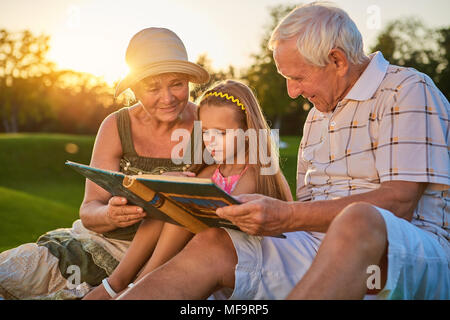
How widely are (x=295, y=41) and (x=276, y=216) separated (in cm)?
96

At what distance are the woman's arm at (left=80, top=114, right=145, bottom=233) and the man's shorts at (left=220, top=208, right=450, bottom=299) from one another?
606 millimetres

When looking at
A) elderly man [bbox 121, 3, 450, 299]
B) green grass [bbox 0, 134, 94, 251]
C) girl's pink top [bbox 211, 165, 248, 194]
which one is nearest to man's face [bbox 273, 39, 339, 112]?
elderly man [bbox 121, 3, 450, 299]

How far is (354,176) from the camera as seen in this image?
247 cm

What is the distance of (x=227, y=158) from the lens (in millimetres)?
3037

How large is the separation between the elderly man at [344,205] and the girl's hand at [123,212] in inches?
17.1

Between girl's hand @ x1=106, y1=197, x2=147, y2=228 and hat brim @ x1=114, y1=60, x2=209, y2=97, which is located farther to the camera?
hat brim @ x1=114, y1=60, x2=209, y2=97

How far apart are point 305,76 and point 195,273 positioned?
1.13 meters

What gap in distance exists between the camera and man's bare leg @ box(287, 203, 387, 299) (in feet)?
5.46

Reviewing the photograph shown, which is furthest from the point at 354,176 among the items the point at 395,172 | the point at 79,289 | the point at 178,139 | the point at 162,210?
the point at 79,289

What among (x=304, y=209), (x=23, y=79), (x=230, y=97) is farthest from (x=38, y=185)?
(x=23, y=79)

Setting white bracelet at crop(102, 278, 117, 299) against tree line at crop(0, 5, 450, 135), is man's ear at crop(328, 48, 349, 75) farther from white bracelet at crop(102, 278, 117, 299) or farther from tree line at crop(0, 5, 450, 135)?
tree line at crop(0, 5, 450, 135)

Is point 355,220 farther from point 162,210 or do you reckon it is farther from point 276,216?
point 162,210

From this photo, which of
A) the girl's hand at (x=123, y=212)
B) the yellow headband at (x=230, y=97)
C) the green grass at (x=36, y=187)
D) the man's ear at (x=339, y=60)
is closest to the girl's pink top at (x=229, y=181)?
the yellow headband at (x=230, y=97)

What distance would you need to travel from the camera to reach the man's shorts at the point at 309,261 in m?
1.83
